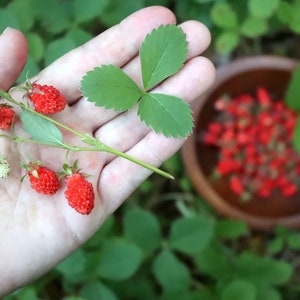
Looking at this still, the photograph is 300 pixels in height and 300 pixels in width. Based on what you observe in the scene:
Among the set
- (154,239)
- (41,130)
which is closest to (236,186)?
(154,239)

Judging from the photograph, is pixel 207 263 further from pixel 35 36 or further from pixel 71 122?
pixel 35 36

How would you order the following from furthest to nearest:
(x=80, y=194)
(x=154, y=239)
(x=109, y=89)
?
(x=154, y=239), (x=109, y=89), (x=80, y=194)

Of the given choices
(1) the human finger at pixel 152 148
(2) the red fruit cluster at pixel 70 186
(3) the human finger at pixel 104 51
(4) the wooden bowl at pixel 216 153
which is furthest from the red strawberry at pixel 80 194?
(4) the wooden bowl at pixel 216 153

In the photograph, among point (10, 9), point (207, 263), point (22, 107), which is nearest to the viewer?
point (22, 107)

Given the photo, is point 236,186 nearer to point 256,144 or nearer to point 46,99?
point 256,144

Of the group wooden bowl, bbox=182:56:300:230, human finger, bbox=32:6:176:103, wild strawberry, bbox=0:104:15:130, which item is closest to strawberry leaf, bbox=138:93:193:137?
human finger, bbox=32:6:176:103

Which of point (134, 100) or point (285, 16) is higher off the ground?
point (134, 100)

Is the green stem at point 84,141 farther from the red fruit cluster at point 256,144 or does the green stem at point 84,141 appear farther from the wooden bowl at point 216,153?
the red fruit cluster at point 256,144

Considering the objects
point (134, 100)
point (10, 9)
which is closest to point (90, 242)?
point (134, 100)
